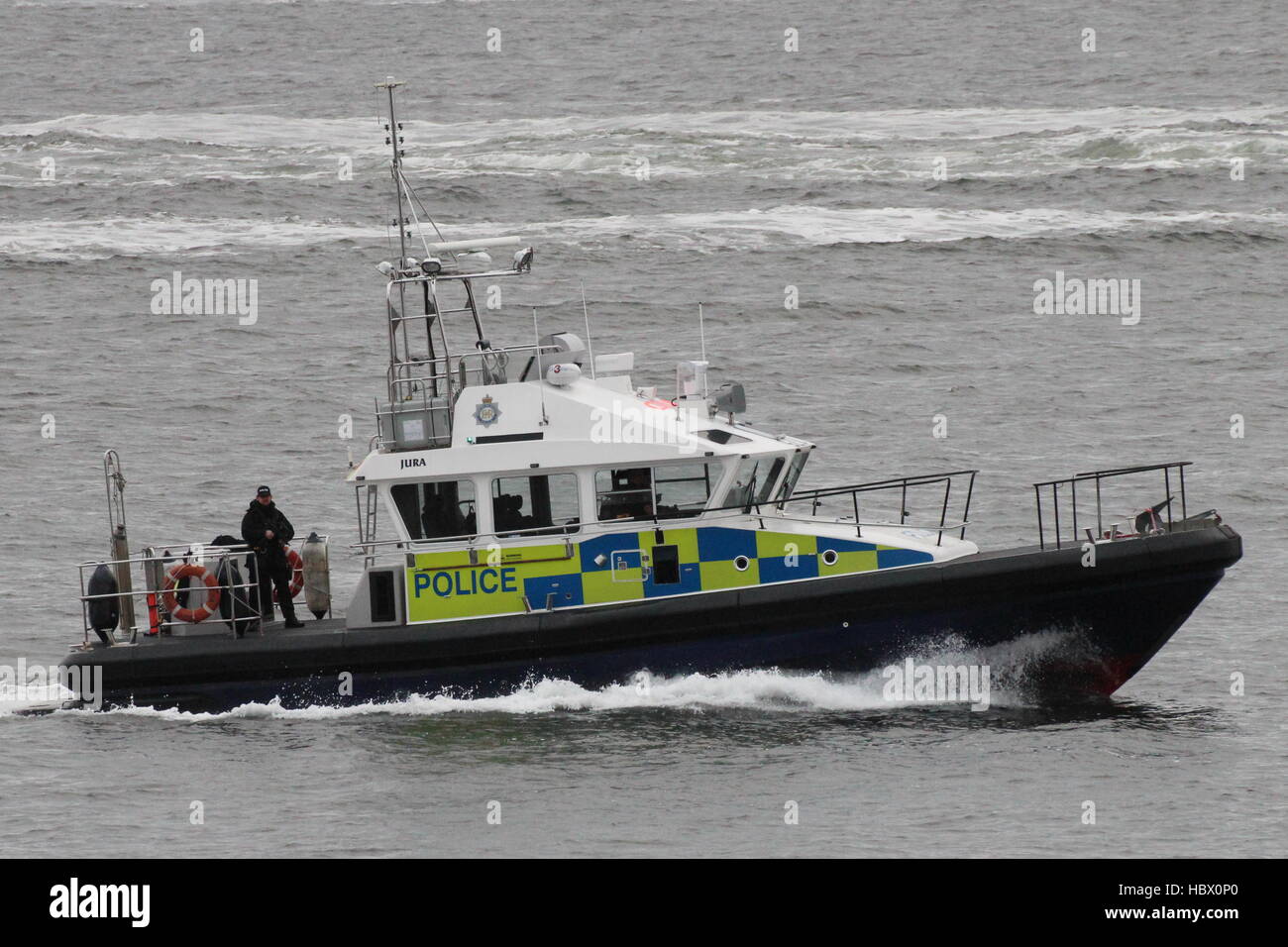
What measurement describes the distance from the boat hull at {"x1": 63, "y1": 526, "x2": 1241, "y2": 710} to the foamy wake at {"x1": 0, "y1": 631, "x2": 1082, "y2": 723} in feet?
0.10

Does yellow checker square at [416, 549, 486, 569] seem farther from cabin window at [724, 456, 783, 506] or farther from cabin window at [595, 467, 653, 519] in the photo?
cabin window at [724, 456, 783, 506]

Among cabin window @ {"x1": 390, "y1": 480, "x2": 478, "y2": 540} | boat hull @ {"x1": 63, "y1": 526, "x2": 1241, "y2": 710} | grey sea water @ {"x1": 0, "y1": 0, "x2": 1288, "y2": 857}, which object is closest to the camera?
grey sea water @ {"x1": 0, "y1": 0, "x2": 1288, "y2": 857}

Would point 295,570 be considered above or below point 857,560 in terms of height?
above

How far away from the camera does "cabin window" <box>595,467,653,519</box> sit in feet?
47.6

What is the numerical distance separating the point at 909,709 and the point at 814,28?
5154cm

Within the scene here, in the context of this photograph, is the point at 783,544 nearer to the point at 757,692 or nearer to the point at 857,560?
the point at 857,560

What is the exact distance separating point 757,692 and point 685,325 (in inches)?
573

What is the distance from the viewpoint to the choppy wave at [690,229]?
1373 inches

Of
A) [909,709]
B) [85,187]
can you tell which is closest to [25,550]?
[909,709]

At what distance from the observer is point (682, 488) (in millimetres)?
14539

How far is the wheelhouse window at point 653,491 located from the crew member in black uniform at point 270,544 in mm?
2684

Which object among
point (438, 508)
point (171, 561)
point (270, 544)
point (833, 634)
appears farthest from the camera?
point (171, 561)

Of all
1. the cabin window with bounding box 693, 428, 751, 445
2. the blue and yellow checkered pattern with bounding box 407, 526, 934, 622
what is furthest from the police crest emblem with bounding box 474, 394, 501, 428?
the cabin window with bounding box 693, 428, 751, 445

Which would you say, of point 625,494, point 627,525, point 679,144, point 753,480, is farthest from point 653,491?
point 679,144
